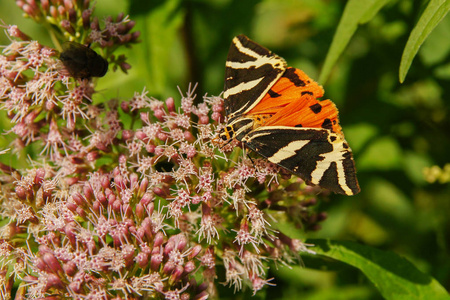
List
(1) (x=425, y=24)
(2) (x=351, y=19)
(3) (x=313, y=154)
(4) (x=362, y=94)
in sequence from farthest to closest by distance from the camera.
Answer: (4) (x=362, y=94), (2) (x=351, y=19), (3) (x=313, y=154), (1) (x=425, y=24)

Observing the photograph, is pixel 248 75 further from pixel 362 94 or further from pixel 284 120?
pixel 362 94

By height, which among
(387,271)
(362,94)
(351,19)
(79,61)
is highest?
(351,19)

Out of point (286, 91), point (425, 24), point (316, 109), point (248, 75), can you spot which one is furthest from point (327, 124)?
point (425, 24)

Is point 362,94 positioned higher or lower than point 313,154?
lower

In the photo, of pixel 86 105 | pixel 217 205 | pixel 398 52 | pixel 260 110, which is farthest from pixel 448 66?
pixel 86 105

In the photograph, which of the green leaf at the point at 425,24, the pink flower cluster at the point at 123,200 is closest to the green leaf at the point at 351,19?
the green leaf at the point at 425,24

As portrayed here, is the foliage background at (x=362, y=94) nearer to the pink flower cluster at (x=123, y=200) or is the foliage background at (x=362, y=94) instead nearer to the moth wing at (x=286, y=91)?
the pink flower cluster at (x=123, y=200)
